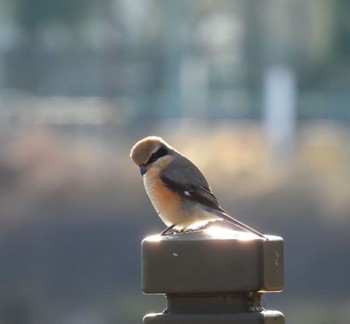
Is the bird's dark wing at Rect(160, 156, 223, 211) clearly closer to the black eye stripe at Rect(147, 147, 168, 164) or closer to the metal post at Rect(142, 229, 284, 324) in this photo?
the black eye stripe at Rect(147, 147, 168, 164)

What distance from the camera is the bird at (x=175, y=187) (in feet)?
16.4

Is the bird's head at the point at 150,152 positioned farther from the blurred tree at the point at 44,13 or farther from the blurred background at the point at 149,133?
the blurred tree at the point at 44,13

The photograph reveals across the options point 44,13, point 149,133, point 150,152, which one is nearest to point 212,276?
point 150,152

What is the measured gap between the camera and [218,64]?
23641mm

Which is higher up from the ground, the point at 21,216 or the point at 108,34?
the point at 108,34

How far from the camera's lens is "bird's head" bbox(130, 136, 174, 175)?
496 centimetres

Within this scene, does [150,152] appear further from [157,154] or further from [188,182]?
[188,182]

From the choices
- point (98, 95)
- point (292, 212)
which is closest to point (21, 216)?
point (292, 212)

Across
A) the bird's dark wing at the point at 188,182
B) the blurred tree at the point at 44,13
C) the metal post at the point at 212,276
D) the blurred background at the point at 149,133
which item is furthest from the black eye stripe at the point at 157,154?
the blurred tree at the point at 44,13

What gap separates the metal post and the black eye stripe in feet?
6.13

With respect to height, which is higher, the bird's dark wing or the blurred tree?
the blurred tree

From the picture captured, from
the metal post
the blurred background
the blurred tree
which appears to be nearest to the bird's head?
the metal post

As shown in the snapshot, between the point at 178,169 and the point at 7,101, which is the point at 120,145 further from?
the point at 178,169

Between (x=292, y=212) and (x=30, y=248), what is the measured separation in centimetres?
286
